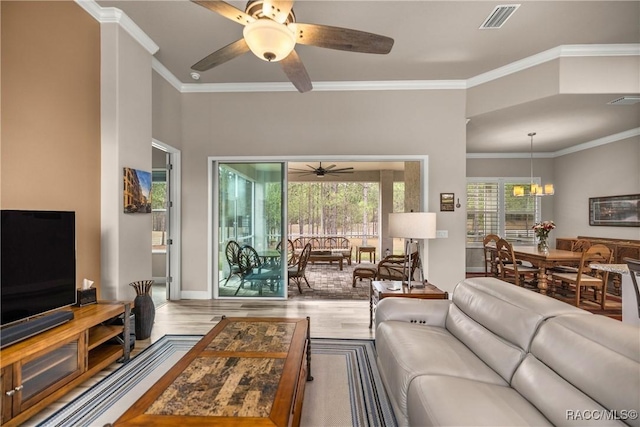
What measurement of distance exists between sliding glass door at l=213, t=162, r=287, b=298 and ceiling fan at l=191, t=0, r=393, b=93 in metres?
2.61

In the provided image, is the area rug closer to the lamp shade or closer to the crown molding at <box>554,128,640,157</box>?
the lamp shade

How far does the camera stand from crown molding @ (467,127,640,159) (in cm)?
583

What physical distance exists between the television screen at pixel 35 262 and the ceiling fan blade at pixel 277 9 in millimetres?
2146

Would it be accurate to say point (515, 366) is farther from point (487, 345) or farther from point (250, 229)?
point (250, 229)

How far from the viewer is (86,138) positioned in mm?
2908

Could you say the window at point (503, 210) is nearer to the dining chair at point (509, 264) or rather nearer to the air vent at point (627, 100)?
the dining chair at point (509, 264)

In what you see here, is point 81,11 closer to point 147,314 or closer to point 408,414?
point 147,314

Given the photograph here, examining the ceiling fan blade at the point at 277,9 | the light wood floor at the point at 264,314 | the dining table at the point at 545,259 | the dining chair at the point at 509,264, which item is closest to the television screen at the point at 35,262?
the light wood floor at the point at 264,314

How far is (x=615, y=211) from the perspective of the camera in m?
6.04

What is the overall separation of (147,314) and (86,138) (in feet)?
6.06

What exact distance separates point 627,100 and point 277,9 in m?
4.95

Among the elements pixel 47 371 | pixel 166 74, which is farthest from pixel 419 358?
pixel 166 74

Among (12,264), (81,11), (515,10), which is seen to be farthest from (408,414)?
(81,11)

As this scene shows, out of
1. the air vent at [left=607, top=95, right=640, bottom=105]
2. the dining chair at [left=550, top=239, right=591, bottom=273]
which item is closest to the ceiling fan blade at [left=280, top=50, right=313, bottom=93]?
the air vent at [left=607, top=95, right=640, bottom=105]
